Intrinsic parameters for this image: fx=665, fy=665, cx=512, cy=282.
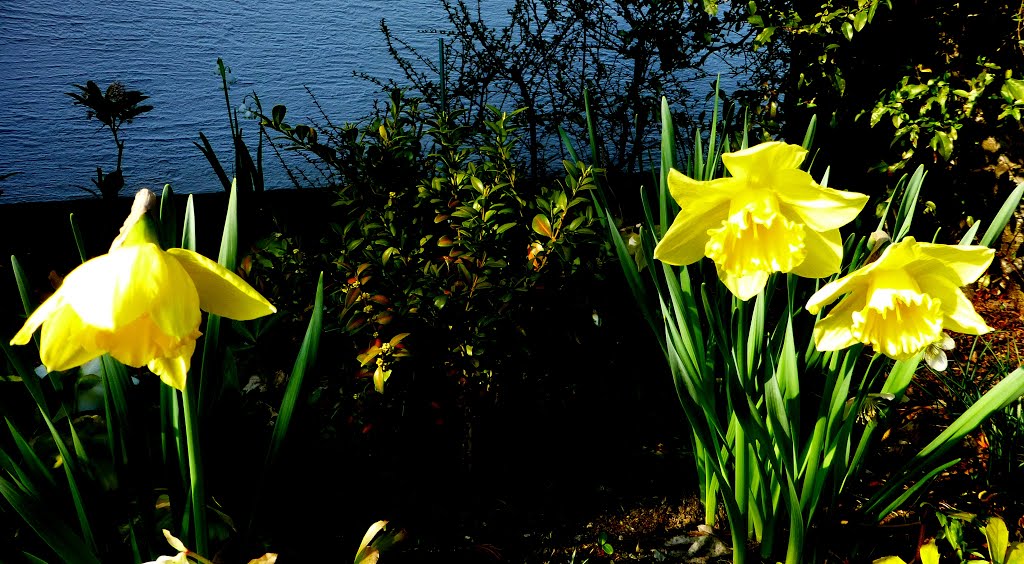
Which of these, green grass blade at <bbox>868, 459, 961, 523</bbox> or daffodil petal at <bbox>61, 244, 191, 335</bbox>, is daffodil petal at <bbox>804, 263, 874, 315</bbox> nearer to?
green grass blade at <bbox>868, 459, 961, 523</bbox>

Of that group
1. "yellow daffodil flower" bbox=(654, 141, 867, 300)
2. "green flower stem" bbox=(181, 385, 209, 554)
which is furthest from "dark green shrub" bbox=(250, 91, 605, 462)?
"yellow daffodil flower" bbox=(654, 141, 867, 300)

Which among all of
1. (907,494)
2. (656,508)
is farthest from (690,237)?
(656,508)

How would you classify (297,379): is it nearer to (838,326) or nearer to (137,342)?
(137,342)

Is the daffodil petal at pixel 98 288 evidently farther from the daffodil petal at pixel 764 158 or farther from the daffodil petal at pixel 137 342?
the daffodil petal at pixel 764 158

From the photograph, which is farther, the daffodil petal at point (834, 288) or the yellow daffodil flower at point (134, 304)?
the daffodil petal at point (834, 288)

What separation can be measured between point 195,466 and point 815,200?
→ 3.25 ft

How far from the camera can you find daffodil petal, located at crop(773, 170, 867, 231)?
0.93 m

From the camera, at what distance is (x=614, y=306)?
1826 mm

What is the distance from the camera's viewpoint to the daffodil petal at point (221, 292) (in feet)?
2.65

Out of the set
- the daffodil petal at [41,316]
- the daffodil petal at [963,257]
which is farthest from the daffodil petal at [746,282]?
the daffodil petal at [41,316]

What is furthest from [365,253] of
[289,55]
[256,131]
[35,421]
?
[256,131]

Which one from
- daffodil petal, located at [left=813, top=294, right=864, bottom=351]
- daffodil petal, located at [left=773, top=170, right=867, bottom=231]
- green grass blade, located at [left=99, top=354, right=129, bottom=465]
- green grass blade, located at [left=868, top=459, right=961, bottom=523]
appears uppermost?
daffodil petal, located at [left=773, top=170, right=867, bottom=231]

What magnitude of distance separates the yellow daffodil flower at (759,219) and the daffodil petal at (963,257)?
0.39 ft

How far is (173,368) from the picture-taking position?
857 mm
